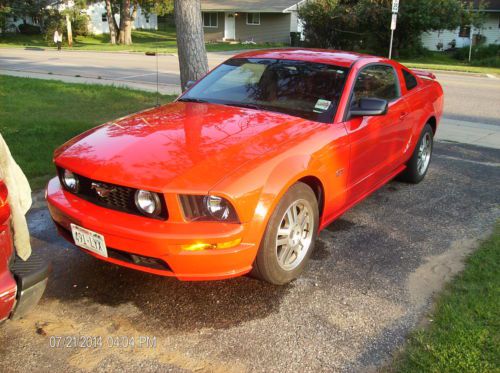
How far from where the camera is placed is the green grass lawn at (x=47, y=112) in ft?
20.6

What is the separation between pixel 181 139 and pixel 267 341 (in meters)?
1.47

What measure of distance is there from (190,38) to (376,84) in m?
3.77

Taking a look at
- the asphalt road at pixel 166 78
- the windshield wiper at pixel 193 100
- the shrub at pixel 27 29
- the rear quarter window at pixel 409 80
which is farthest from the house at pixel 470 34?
the shrub at pixel 27 29

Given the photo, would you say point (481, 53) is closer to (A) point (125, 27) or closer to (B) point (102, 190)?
(A) point (125, 27)

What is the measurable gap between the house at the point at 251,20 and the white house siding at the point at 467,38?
9.30 m

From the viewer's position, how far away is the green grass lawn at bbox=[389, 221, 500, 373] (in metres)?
2.69

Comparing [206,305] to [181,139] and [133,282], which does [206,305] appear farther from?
[181,139]

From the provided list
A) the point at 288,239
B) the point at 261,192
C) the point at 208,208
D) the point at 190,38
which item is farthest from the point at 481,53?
the point at 208,208

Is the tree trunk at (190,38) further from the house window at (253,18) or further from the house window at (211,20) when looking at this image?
the house window at (211,20)

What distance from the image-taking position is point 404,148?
511cm

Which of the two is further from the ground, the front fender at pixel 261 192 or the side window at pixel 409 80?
the side window at pixel 409 80

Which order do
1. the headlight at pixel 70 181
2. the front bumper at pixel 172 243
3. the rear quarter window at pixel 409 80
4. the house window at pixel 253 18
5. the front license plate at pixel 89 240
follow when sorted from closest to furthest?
1. the front bumper at pixel 172 243
2. the front license plate at pixel 89 240
3. the headlight at pixel 70 181
4. the rear quarter window at pixel 409 80
5. the house window at pixel 253 18

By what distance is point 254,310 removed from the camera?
322 centimetres

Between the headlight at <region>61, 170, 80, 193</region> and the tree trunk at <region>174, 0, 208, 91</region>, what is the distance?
4.28m
